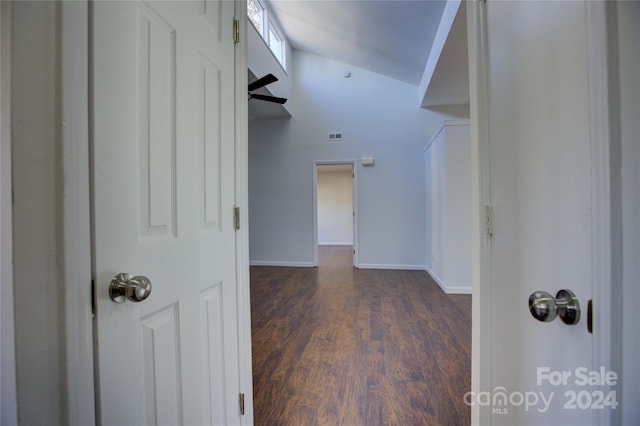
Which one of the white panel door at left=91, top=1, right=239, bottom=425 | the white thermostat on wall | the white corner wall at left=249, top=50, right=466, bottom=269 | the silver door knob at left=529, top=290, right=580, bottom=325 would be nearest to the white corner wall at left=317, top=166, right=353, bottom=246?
the white corner wall at left=249, top=50, right=466, bottom=269

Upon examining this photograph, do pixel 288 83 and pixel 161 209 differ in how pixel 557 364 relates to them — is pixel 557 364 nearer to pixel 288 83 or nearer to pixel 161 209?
pixel 161 209

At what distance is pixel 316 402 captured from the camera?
147cm

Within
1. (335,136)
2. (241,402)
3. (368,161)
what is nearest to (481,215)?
(241,402)

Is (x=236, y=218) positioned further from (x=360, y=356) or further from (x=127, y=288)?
(x=360, y=356)

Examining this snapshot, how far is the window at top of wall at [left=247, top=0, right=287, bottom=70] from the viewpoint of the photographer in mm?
3816

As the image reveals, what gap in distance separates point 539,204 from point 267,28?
15.9ft

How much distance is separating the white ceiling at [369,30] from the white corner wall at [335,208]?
408 cm

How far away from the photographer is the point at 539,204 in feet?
2.16

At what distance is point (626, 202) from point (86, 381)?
102 cm

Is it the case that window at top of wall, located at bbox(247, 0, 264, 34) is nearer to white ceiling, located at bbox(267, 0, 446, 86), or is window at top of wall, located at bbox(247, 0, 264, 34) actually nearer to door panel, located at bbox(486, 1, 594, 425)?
white ceiling, located at bbox(267, 0, 446, 86)

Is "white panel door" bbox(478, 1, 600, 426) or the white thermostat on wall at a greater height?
the white thermostat on wall

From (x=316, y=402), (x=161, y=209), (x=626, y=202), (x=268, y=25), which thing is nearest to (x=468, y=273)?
(x=316, y=402)

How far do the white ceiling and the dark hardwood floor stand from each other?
332 cm

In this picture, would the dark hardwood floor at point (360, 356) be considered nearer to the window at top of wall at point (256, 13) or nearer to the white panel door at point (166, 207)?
the white panel door at point (166, 207)
